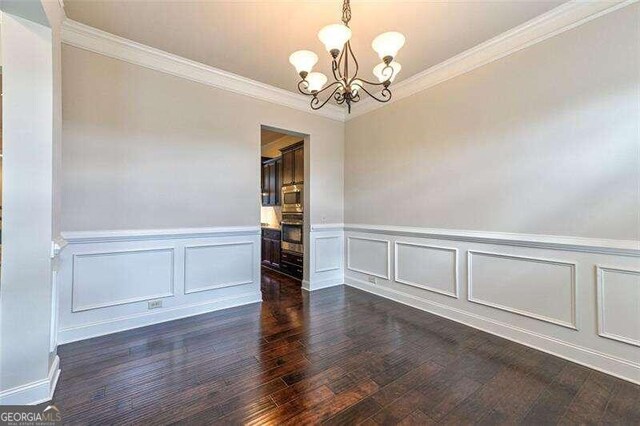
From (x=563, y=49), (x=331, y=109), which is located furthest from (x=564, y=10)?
(x=331, y=109)

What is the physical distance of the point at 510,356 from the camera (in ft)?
7.62

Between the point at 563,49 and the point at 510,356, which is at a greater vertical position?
the point at 563,49

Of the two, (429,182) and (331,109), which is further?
(331,109)

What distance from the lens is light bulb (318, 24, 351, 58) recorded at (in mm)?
1698

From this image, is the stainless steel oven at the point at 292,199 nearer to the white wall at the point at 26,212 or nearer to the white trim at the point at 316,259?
the white trim at the point at 316,259

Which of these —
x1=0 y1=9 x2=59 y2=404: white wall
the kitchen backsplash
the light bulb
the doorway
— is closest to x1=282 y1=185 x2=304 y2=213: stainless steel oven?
the doorway

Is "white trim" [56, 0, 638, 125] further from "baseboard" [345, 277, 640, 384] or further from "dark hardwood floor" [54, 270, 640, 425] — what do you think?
"dark hardwood floor" [54, 270, 640, 425]

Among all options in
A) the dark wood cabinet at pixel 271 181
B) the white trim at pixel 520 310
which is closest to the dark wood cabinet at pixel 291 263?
the dark wood cabinet at pixel 271 181

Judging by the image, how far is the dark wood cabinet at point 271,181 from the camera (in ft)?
17.9

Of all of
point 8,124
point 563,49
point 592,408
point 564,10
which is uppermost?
point 564,10

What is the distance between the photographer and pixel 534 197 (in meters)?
2.47

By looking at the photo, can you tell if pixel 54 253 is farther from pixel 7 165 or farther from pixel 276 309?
pixel 276 309

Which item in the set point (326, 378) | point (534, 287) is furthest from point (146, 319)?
point (534, 287)

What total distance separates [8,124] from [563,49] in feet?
13.5
